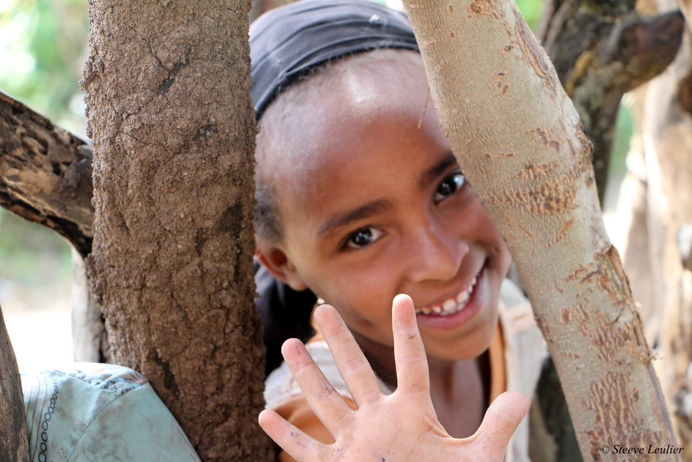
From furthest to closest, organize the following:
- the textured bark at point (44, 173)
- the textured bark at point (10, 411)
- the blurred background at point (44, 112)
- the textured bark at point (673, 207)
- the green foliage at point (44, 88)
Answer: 1. the green foliage at point (44, 88)
2. the blurred background at point (44, 112)
3. the textured bark at point (673, 207)
4. the textured bark at point (44, 173)
5. the textured bark at point (10, 411)

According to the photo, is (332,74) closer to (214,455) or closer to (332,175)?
(332,175)

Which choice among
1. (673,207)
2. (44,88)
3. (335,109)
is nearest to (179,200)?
(335,109)

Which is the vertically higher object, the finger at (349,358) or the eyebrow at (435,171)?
the eyebrow at (435,171)

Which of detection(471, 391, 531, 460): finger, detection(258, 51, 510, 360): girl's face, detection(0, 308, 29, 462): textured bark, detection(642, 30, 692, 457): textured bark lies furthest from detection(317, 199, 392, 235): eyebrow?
detection(642, 30, 692, 457): textured bark

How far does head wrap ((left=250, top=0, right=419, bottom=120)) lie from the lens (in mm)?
1288

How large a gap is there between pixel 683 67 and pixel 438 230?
1535 mm

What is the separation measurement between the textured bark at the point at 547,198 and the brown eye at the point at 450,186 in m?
0.32

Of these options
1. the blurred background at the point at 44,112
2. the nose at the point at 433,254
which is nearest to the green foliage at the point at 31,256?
the blurred background at the point at 44,112

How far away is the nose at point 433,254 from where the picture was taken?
115 centimetres

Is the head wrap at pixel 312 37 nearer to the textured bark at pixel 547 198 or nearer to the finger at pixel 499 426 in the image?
the textured bark at pixel 547 198

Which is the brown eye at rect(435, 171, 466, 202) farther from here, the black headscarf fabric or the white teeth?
the black headscarf fabric

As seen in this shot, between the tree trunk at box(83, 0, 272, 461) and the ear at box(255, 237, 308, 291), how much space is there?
37cm

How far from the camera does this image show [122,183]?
0.86m

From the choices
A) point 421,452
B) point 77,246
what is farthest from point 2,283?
point 421,452
